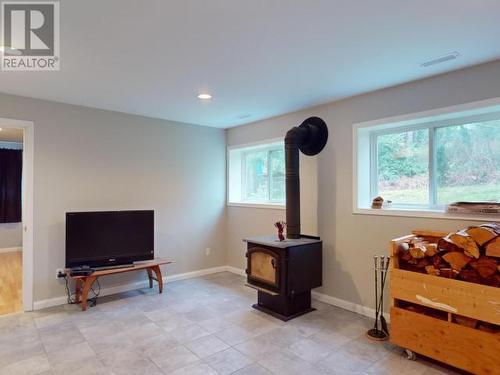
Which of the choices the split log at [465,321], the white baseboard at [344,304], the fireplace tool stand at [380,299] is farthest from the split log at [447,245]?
the white baseboard at [344,304]

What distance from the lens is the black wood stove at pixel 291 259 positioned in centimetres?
326

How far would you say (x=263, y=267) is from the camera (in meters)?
3.46

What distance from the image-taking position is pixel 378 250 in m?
3.28

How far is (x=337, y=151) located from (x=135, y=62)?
229 cm

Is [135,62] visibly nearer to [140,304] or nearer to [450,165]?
[140,304]

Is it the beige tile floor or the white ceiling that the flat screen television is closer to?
the beige tile floor

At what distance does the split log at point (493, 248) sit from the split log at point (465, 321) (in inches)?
18.8

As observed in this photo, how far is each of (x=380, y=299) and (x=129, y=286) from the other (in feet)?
10.2

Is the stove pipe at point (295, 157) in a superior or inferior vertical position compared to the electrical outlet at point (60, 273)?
superior

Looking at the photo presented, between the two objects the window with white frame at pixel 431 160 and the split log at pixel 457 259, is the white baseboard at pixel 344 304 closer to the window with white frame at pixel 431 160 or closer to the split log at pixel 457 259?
the window with white frame at pixel 431 160

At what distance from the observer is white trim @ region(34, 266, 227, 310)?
11.9 ft

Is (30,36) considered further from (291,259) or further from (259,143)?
(259,143)

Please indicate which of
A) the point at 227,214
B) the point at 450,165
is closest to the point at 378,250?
the point at 450,165

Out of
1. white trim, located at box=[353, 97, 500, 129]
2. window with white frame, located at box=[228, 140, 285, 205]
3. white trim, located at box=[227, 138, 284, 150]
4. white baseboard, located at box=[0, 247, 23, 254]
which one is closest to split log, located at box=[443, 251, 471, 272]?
white trim, located at box=[353, 97, 500, 129]
